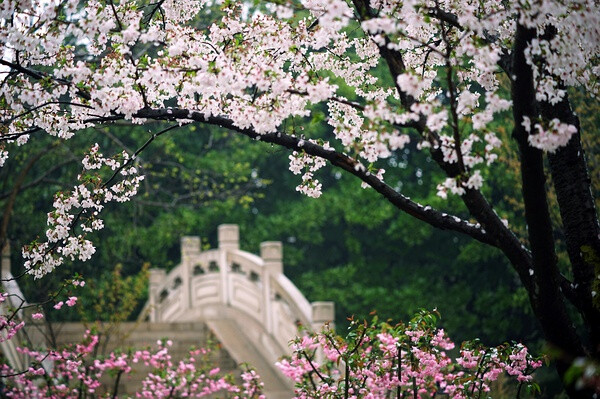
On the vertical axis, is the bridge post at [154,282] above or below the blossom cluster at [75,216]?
above

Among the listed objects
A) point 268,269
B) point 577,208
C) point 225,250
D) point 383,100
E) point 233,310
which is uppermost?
point 225,250

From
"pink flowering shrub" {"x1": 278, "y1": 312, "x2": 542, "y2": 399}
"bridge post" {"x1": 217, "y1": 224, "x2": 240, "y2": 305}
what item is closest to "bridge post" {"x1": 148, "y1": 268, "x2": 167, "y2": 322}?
"bridge post" {"x1": 217, "y1": 224, "x2": 240, "y2": 305}

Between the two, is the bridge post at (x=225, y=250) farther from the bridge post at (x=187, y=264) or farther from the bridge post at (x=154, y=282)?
the bridge post at (x=154, y=282)

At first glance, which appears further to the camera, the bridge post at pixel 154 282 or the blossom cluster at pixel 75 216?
the bridge post at pixel 154 282

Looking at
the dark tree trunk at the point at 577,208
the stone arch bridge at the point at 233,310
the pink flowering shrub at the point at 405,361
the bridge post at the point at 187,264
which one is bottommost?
the pink flowering shrub at the point at 405,361

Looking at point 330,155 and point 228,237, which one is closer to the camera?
point 330,155

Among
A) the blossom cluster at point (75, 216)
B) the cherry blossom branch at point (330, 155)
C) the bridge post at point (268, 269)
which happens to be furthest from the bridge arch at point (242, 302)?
the cherry blossom branch at point (330, 155)

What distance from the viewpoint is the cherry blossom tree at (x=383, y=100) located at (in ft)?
13.2

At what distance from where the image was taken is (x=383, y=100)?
15.8ft

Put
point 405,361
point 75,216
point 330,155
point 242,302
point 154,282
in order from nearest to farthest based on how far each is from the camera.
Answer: point 330,155 → point 75,216 → point 405,361 → point 242,302 → point 154,282

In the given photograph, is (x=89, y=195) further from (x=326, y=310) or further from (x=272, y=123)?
(x=326, y=310)

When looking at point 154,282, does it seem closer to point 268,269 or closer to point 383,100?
point 268,269

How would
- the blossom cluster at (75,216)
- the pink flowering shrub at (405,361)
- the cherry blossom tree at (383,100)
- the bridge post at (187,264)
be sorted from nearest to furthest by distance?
the cherry blossom tree at (383,100), the blossom cluster at (75,216), the pink flowering shrub at (405,361), the bridge post at (187,264)

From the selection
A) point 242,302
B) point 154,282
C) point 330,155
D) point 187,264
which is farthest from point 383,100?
point 154,282
